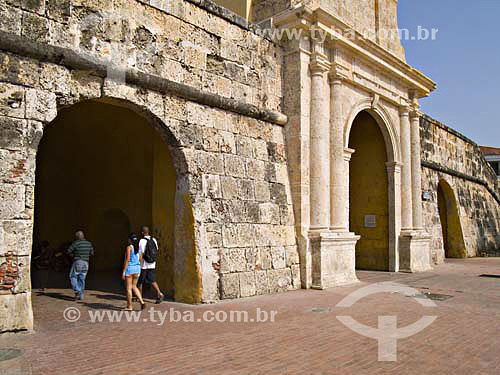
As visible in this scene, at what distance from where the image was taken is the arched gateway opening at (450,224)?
1891 centimetres

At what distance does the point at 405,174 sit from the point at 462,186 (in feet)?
29.5

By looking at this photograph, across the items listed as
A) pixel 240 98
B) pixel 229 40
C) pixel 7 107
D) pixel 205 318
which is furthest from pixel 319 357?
pixel 229 40

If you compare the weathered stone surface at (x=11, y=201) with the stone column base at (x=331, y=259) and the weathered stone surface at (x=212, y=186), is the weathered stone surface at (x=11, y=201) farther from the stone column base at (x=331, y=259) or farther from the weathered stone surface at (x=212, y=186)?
the stone column base at (x=331, y=259)

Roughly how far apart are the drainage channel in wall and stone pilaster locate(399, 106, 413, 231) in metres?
10.4

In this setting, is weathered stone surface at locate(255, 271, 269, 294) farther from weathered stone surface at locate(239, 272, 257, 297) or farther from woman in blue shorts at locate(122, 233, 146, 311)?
woman in blue shorts at locate(122, 233, 146, 311)

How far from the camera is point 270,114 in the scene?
9148 millimetres

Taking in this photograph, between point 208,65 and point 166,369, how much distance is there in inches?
216

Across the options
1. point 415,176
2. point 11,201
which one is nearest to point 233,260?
point 11,201

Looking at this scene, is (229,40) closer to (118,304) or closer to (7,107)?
(7,107)

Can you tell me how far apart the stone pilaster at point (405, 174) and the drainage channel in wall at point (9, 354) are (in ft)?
34.3

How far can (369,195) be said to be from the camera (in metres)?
13.2

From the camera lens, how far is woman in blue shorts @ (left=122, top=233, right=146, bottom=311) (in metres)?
6.78

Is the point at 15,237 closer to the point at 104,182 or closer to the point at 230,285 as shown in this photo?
the point at 230,285

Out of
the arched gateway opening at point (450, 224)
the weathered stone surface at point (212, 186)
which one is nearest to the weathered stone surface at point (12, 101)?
the weathered stone surface at point (212, 186)
